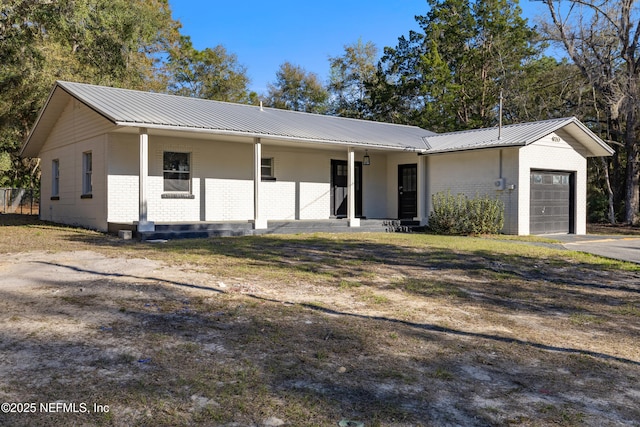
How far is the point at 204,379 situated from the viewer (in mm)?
3621

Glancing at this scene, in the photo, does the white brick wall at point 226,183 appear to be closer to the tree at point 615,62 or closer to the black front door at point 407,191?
the black front door at point 407,191

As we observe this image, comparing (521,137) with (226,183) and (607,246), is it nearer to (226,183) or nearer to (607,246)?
(607,246)

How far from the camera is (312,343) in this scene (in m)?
4.57

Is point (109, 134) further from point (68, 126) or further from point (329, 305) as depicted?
point (329, 305)

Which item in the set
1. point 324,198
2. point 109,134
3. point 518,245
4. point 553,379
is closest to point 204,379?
point 553,379

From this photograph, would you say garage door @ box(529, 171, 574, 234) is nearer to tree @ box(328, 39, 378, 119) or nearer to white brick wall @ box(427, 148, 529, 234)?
white brick wall @ box(427, 148, 529, 234)

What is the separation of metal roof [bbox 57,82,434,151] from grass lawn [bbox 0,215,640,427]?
204 inches

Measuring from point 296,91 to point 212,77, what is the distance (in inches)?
299

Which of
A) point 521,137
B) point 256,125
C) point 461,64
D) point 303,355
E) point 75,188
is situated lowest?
point 303,355

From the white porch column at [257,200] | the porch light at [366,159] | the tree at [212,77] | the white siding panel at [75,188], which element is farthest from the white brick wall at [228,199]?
the tree at [212,77]

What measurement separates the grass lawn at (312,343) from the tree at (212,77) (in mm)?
31083

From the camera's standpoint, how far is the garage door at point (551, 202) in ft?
54.2

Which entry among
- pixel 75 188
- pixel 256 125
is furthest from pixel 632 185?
pixel 75 188

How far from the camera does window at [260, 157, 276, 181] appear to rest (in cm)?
1698
